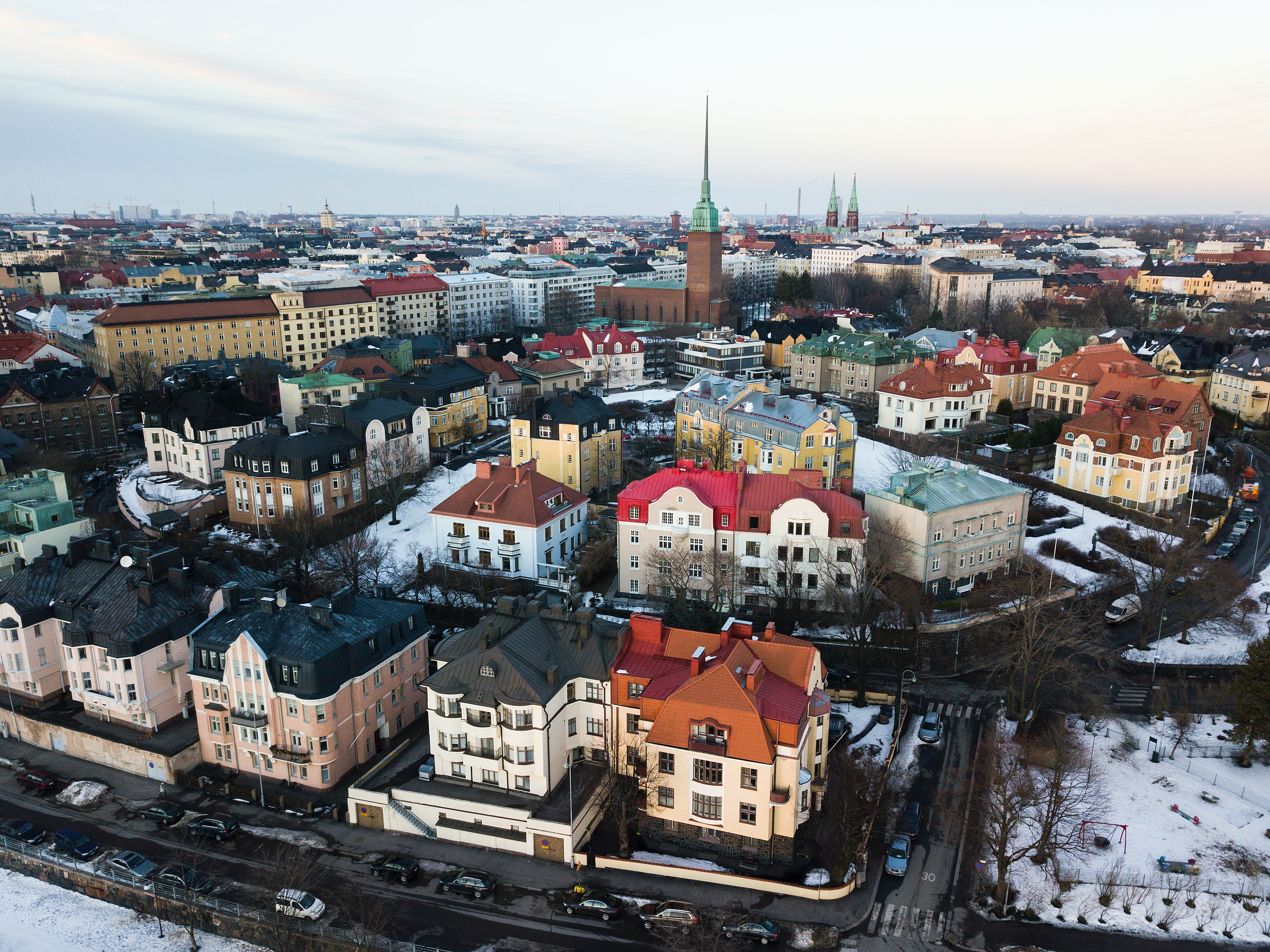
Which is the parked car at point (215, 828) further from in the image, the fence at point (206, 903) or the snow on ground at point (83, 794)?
the snow on ground at point (83, 794)

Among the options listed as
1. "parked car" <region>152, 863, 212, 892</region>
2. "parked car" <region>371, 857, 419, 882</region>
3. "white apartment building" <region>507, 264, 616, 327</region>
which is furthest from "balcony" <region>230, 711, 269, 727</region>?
"white apartment building" <region>507, 264, 616, 327</region>

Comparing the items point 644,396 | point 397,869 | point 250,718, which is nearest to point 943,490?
point 397,869

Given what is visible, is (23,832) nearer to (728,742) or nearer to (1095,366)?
(728,742)

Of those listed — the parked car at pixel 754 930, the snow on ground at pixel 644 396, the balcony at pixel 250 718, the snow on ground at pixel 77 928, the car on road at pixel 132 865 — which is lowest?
the snow on ground at pixel 77 928

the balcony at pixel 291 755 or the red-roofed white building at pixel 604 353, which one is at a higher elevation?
the red-roofed white building at pixel 604 353

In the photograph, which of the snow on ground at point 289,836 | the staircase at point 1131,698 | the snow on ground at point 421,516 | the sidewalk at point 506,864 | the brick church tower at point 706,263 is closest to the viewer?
the sidewalk at point 506,864

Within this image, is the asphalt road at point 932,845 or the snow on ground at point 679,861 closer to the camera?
the asphalt road at point 932,845

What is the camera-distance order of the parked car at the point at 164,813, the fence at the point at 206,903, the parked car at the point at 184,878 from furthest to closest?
1. the parked car at the point at 164,813
2. the parked car at the point at 184,878
3. the fence at the point at 206,903

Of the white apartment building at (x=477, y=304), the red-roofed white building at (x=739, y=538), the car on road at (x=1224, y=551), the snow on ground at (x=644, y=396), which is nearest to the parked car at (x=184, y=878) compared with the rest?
the red-roofed white building at (x=739, y=538)
